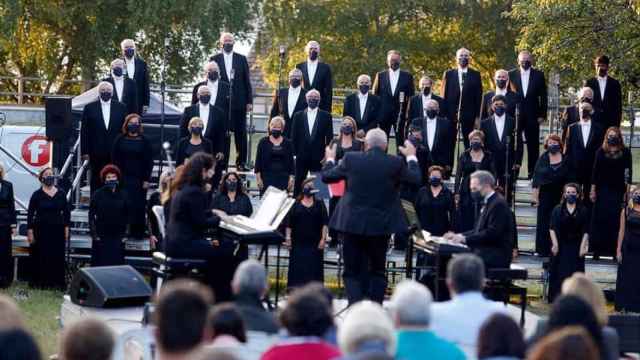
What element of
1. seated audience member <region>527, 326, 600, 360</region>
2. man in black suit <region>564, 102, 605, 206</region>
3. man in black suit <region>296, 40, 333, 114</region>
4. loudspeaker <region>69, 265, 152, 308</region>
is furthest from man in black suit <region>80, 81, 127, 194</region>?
seated audience member <region>527, 326, 600, 360</region>

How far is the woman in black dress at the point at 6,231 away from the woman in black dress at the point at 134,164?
141cm

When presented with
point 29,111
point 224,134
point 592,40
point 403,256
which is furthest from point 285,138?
point 29,111

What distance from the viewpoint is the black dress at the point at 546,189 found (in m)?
19.1

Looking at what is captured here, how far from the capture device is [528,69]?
2048 centimetres

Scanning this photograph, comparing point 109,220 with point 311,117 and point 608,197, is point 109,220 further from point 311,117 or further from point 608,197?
point 608,197

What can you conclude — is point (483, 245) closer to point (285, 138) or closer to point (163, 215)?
point (163, 215)

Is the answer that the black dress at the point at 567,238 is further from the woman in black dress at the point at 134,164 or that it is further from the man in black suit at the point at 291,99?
the woman in black dress at the point at 134,164

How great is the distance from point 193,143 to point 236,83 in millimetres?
2196

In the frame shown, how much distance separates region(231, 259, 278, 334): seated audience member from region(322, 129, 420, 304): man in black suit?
13.7ft

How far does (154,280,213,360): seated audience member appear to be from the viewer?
7.98 metres

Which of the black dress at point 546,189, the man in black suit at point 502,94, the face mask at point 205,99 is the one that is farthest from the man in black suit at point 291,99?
the black dress at point 546,189

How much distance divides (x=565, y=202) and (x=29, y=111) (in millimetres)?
16983

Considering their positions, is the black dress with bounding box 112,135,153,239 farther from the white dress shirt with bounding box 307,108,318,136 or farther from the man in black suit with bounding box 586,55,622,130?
the man in black suit with bounding box 586,55,622,130

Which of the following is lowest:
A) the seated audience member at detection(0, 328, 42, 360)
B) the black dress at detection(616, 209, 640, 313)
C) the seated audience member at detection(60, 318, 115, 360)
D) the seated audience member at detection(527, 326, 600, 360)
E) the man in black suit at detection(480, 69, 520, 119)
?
the black dress at detection(616, 209, 640, 313)
